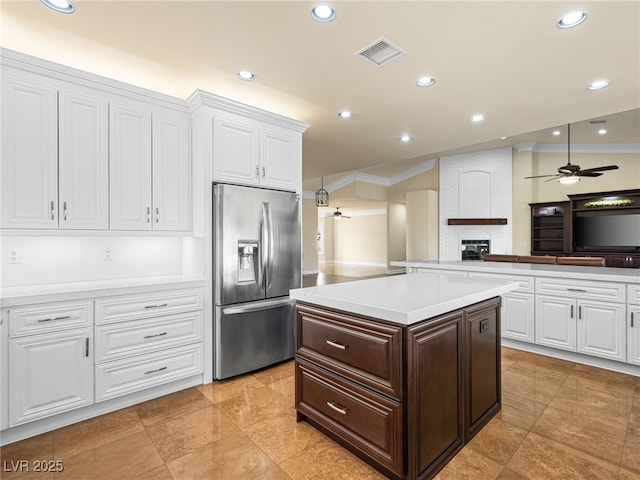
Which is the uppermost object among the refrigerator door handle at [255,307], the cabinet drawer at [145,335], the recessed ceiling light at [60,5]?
the recessed ceiling light at [60,5]

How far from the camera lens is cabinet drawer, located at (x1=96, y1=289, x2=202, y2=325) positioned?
243 cm

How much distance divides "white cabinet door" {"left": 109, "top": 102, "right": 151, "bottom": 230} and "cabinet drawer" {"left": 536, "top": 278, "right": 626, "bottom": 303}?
4.03m

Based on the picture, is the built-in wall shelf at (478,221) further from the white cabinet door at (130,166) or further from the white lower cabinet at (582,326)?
the white cabinet door at (130,166)

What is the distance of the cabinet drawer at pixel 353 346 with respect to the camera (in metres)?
1.64

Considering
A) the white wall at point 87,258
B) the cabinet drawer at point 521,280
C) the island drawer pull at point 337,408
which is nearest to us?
the island drawer pull at point 337,408

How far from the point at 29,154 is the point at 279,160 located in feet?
6.57

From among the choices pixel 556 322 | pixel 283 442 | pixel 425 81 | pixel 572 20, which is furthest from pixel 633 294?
pixel 283 442

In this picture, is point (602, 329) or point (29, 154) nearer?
point (29, 154)

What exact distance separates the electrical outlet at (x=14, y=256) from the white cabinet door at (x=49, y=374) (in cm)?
77

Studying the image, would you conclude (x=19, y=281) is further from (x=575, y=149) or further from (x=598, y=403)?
(x=575, y=149)

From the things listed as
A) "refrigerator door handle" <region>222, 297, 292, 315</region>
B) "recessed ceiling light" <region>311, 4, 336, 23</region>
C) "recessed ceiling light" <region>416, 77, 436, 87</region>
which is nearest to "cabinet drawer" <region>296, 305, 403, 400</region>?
"refrigerator door handle" <region>222, 297, 292, 315</region>

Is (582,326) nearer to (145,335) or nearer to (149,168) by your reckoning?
(145,335)

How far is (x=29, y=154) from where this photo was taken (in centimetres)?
229

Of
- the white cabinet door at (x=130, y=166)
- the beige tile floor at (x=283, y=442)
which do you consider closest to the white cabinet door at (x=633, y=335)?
the beige tile floor at (x=283, y=442)
